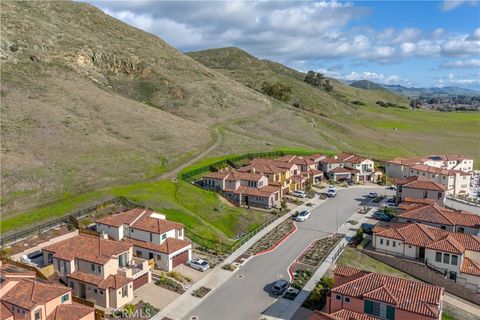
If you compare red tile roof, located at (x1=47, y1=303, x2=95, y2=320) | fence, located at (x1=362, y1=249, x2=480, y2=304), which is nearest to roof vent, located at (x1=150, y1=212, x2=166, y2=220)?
red tile roof, located at (x1=47, y1=303, x2=95, y2=320)

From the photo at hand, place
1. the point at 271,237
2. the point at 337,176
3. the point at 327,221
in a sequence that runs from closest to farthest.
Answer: the point at 271,237, the point at 327,221, the point at 337,176

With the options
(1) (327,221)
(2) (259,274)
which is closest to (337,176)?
(1) (327,221)

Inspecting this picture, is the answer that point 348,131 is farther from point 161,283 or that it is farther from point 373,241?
point 161,283

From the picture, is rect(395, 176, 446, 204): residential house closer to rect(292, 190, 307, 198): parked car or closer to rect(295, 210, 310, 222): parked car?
rect(295, 210, 310, 222): parked car

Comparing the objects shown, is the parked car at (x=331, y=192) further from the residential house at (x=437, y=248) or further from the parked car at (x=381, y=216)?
the residential house at (x=437, y=248)

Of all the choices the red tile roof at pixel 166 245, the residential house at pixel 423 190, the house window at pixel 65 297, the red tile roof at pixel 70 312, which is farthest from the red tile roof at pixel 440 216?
the house window at pixel 65 297

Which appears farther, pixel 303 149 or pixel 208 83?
pixel 208 83
